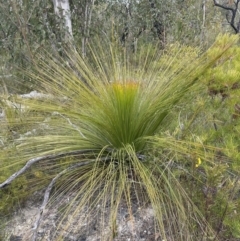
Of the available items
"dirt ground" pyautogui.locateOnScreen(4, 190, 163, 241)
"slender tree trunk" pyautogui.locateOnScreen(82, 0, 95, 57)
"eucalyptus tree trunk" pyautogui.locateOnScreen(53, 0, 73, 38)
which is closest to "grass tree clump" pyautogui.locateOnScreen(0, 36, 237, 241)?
"dirt ground" pyautogui.locateOnScreen(4, 190, 163, 241)

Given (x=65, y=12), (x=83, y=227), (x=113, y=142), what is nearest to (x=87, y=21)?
(x=65, y=12)

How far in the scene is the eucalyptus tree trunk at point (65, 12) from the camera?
12.0 ft

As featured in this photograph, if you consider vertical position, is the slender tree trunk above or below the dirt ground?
above

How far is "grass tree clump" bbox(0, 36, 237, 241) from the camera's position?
5.32 feet

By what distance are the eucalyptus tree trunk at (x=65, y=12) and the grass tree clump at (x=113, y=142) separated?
1823 mm

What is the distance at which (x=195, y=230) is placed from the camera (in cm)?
153

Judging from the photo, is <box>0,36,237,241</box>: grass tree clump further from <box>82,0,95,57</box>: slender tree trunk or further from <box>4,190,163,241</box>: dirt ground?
<box>82,0,95,57</box>: slender tree trunk

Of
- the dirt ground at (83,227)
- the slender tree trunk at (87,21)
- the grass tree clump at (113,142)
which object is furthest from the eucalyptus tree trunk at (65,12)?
the dirt ground at (83,227)

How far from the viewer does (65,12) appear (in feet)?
12.0

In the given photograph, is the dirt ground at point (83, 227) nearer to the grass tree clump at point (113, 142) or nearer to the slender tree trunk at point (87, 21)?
the grass tree clump at point (113, 142)

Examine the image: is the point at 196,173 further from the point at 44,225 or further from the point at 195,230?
the point at 44,225

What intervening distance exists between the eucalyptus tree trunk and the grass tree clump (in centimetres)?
182

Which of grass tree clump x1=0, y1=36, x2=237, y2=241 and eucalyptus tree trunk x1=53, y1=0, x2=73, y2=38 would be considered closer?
grass tree clump x1=0, y1=36, x2=237, y2=241

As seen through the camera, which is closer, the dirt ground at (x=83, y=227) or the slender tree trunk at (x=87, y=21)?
the dirt ground at (x=83, y=227)
